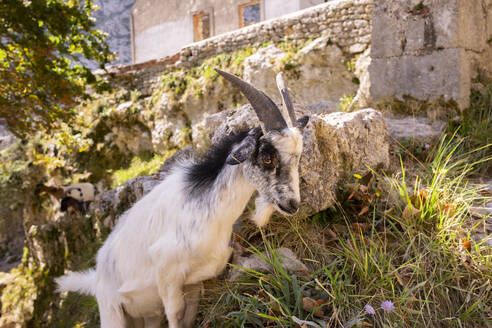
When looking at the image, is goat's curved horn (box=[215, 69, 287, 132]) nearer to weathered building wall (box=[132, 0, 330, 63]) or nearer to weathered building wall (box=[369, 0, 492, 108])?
weathered building wall (box=[369, 0, 492, 108])

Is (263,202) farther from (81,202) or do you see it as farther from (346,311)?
(81,202)

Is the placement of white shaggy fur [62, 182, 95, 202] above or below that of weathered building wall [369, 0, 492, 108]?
below

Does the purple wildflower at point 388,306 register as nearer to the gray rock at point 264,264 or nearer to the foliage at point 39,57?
the gray rock at point 264,264

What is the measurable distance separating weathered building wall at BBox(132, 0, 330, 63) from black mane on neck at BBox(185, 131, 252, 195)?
1280 centimetres

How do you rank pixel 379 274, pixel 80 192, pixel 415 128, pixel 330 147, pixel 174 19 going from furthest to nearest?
1. pixel 174 19
2. pixel 80 192
3. pixel 415 128
4. pixel 330 147
5. pixel 379 274

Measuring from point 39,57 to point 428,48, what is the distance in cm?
586

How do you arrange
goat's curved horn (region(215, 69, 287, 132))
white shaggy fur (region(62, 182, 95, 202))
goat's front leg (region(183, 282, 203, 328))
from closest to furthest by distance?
goat's curved horn (region(215, 69, 287, 132)) < goat's front leg (region(183, 282, 203, 328)) < white shaggy fur (region(62, 182, 95, 202))

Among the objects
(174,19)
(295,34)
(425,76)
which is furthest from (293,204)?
(174,19)

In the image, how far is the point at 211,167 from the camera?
2.09m

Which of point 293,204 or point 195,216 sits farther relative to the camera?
point 195,216

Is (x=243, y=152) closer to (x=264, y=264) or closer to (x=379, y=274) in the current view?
(x=264, y=264)

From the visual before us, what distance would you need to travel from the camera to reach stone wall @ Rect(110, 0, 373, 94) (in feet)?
26.4

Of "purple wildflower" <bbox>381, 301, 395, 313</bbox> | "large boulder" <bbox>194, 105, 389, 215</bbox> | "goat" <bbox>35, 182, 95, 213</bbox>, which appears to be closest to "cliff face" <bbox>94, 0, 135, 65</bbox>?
"goat" <bbox>35, 182, 95, 213</bbox>

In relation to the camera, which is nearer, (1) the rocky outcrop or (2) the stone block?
(2) the stone block
